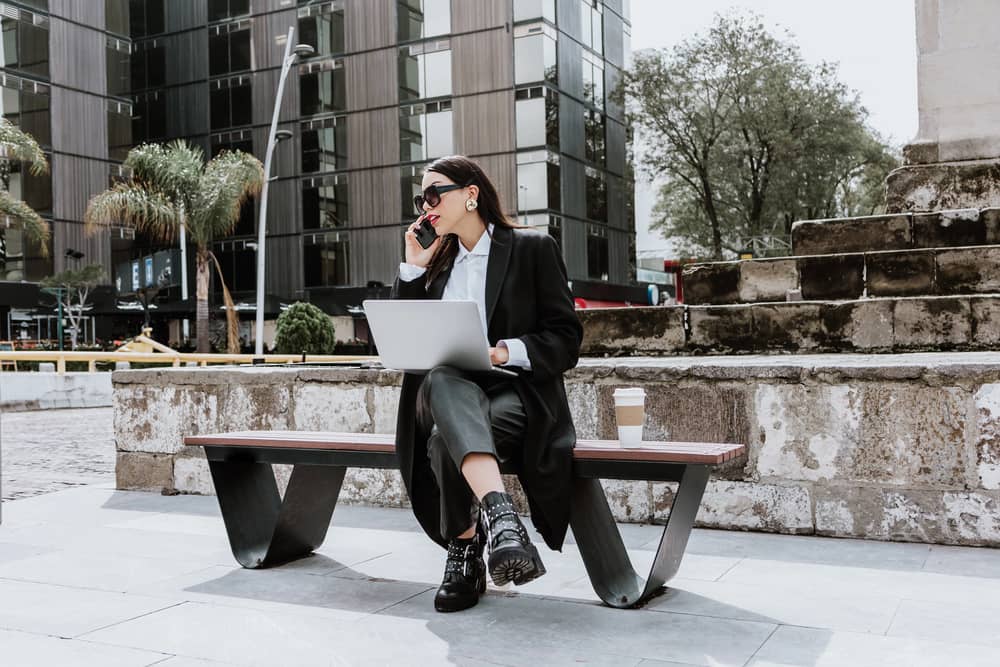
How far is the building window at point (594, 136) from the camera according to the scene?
134 feet

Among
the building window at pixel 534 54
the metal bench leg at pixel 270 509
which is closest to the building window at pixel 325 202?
the building window at pixel 534 54

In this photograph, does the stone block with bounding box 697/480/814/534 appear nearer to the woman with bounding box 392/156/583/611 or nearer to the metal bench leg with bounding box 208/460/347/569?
the woman with bounding box 392/156/583/611

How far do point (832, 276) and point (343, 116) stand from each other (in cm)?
3657

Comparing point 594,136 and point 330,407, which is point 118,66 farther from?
point 330,407

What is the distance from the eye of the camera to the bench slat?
336 centimetres

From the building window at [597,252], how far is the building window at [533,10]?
28.9 feet

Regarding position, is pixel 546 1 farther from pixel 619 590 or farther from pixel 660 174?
pixel 619 590

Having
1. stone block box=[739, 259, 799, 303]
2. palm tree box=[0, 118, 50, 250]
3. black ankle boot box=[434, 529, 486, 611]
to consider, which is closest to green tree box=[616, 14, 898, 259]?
palm tree box=[0, 118, 50, 250]

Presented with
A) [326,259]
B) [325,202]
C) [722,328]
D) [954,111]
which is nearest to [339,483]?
[722,328]

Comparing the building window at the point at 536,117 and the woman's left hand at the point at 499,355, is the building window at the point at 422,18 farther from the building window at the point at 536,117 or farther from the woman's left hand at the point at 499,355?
the woman's left hand at the point at 499,355

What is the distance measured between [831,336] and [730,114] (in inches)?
1126

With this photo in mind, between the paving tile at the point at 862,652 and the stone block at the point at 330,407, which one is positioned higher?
the stone block at the point at 330,407

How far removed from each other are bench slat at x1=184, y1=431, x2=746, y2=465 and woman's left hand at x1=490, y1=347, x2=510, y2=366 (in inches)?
16.7

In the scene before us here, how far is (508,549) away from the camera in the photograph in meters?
3.03
